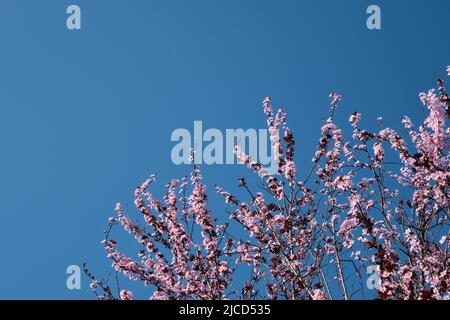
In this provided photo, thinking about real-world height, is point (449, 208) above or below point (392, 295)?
above

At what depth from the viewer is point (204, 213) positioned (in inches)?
332

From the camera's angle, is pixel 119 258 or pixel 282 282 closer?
pixel 282 282

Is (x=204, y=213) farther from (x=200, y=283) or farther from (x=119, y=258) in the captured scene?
(x=119, y=258)

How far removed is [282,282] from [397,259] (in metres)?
1.92

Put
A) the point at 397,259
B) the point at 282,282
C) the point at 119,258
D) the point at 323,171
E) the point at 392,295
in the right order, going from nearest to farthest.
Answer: the point at 392,295 < the point at 397,259 < the point at 282,282 < the point at 323,171 < the point at 119,258

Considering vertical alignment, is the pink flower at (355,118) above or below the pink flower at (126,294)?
above

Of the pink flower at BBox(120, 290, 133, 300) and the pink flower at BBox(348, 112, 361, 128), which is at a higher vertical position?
the pink flower at BBox(348, 112, 361, 128)

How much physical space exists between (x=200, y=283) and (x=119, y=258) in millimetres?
1618

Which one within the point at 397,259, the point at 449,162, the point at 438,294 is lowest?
the point at 438,294
